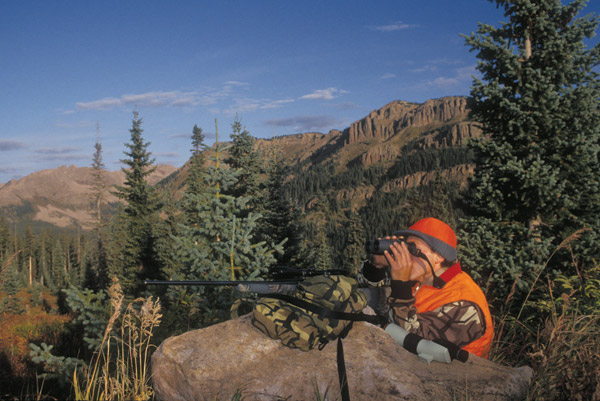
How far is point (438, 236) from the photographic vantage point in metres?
3.24

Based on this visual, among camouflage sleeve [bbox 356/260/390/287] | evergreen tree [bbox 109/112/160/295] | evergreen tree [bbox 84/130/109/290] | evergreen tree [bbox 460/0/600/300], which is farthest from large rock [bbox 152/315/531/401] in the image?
evergreen tree [bbox 84/130/109/290]

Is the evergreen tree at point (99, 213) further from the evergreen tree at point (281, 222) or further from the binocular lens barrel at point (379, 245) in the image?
the binocular lens barrel at point (379, 245)

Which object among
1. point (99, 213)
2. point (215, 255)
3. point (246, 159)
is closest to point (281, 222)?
point (246, 159)

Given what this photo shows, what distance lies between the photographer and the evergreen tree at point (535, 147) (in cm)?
822

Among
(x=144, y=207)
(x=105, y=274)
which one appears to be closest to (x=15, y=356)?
(x=144, y=207)

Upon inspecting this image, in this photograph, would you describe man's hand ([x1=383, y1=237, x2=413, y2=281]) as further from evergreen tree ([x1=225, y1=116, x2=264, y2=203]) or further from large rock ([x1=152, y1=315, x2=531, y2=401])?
evergreen tree ([x1=225, y1=116, x2=264, y2=203])

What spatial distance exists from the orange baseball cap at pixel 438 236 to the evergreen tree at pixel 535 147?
18.3 ft

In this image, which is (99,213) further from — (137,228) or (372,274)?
(372,274)

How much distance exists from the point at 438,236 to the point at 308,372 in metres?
1.63

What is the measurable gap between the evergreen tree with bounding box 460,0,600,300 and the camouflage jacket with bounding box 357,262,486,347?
5551 mm

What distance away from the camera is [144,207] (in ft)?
94.0

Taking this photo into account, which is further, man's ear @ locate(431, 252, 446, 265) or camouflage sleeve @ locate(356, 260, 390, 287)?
camouflage sleeve @ locate(356, 260, 390, 287)

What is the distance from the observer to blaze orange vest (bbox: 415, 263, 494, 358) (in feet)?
10.3

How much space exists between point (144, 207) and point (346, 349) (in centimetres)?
2865
